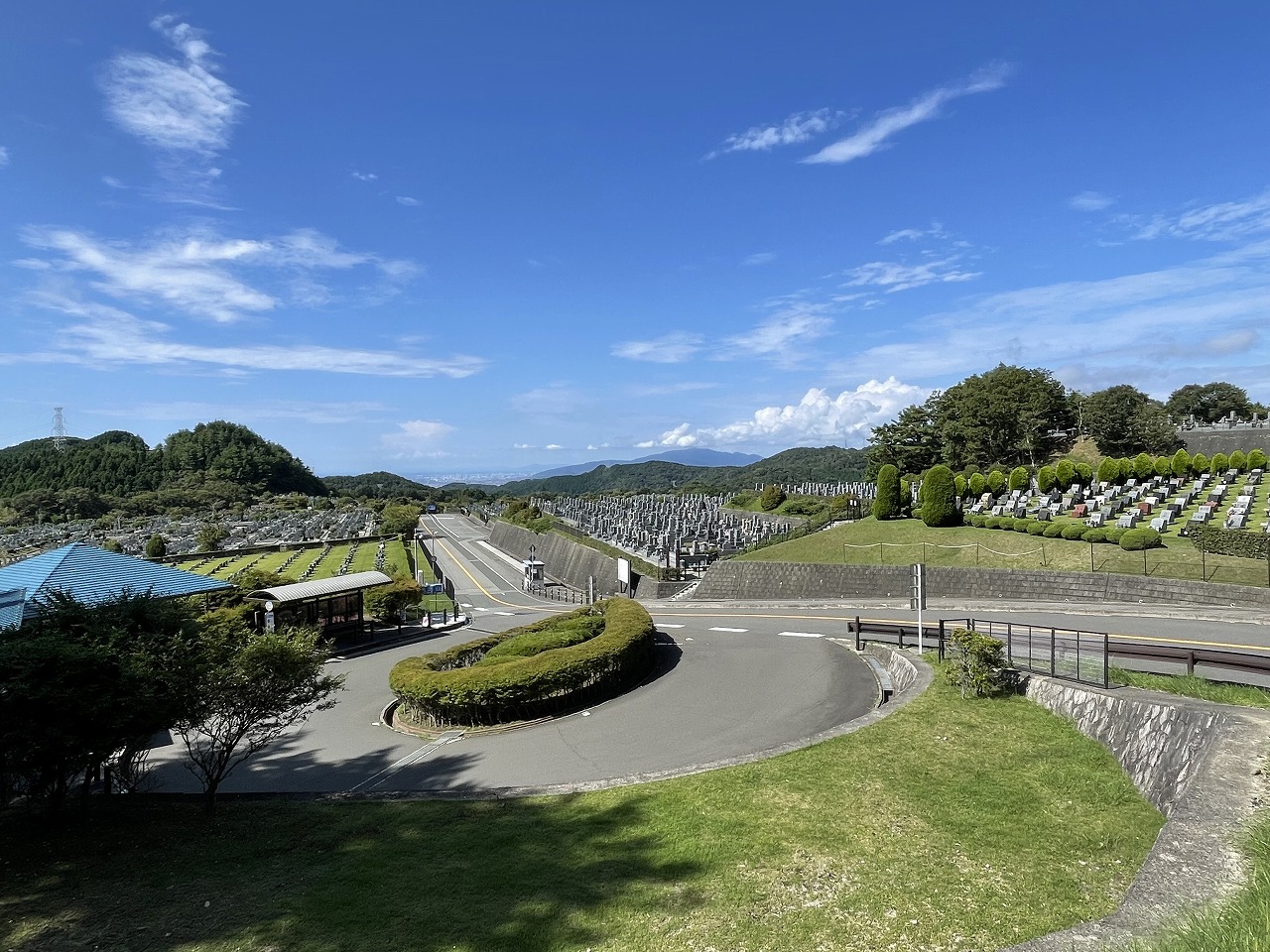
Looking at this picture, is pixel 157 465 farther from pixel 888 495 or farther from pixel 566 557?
pixel 888 495

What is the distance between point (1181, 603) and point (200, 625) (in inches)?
918

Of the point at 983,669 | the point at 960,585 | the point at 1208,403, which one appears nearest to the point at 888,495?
the point at 960,585

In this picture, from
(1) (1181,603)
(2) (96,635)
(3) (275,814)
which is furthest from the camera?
(1) (1181,603)

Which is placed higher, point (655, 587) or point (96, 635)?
point (96, 635)

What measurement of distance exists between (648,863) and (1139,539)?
22228 mm

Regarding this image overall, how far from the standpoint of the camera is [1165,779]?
21.2 feet

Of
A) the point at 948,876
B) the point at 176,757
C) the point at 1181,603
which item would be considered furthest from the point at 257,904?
the point at 1181,603

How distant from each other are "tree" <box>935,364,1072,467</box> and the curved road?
34079 millimetres

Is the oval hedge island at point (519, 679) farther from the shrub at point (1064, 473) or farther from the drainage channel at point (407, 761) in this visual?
the shrub at point (1064, 473)

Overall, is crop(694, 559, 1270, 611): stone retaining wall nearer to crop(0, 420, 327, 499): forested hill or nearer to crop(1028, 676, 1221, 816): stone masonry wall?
crop(1028, 676, 1221, 816): stone masonry wall

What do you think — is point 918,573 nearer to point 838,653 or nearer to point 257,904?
point 838,653

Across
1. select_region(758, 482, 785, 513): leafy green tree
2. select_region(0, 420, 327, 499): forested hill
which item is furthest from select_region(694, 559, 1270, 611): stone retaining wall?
select_region(0, 420, 327, 499): forested hill

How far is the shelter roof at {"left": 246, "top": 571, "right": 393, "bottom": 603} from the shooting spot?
19703mm

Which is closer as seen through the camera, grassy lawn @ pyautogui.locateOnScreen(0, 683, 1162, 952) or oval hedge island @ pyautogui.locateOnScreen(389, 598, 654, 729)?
grassy lawn @ pyautogui.locateOnScreen(0, 683, 1162, 952)
